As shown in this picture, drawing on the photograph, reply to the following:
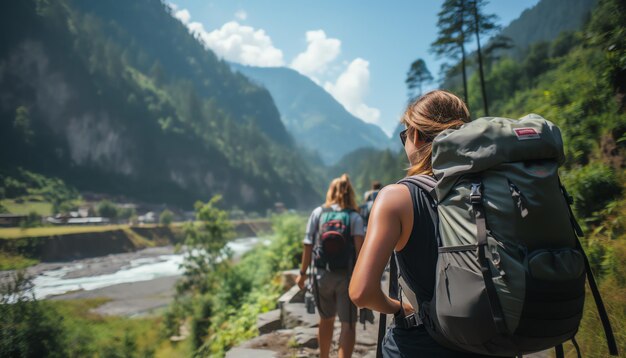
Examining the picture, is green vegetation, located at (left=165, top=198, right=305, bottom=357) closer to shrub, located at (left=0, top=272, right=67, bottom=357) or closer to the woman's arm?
shrub, located at (left=0, top=272, right=67, bottom=357)

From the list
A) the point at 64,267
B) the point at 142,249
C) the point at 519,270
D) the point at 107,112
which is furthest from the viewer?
the point at 107,112

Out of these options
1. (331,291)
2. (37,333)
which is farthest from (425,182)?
(37,333)

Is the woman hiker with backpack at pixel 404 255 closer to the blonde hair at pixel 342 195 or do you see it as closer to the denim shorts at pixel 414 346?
the denim shorts at pixel 414 346

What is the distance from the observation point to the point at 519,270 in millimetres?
1052

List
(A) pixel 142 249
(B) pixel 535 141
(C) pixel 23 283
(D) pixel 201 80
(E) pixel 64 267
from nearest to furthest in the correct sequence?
(B) pixel 535 141 < (C) pixel 23 283 < (E) pixel 64 267 < (A) pixel 142 249 < (D) pixel 201 80

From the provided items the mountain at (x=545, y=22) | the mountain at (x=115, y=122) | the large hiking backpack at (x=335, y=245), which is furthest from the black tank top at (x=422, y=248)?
the mountain at (x=545, y=22)

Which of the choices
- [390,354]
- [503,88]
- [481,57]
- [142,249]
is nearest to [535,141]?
[390,354]

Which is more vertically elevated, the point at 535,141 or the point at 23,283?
the point at 535,141

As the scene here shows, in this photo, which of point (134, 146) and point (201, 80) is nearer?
point (134, 146)

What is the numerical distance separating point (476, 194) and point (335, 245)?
2.46 m

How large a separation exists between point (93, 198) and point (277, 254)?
87163 mm

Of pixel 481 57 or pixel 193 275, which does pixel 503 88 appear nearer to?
pixel 481 57

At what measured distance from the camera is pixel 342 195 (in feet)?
12.3

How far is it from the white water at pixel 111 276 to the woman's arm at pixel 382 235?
18.7 meters
